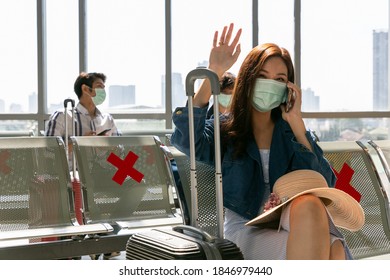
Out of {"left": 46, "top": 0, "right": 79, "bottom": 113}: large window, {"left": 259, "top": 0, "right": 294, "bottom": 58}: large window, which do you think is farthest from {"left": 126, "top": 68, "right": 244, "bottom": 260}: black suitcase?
{"left": 259, "top": 0, "right": 294, "bottom": 58}: large window

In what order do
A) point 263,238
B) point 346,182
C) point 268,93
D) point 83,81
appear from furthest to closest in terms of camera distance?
point 83,81
point 346,182
point 268,93
point 263,238

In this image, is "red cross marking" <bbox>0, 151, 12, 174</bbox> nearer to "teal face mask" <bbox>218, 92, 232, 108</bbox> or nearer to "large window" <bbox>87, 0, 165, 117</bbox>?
"teal face mask" <bbox>218, 92, 232, 108</bbox>

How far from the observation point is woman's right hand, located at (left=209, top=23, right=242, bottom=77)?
2.47 meters

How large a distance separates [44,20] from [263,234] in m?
5.89

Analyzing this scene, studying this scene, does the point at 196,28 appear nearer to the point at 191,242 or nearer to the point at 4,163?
the point at 4,163

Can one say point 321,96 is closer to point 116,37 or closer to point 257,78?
point 116,37

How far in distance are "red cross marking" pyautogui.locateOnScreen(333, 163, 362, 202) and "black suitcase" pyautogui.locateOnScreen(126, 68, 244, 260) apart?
3.50 ft

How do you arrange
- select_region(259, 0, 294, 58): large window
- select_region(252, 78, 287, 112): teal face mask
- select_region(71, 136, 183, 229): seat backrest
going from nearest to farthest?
select_region(252, 78, 287, 112): teal face mask, select_region(71, 136, 183, 229): seat backrest, select_region(259, 0, 294, 58): large window

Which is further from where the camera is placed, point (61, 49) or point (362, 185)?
point (61, 49)

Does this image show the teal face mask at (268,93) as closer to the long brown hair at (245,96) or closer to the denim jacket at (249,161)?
the long brown hair at (245,96)

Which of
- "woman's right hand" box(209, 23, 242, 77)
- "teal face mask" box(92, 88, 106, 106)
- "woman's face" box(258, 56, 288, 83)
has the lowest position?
"teal face mask" box(92, 88, 106, 106)

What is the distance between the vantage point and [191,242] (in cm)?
200

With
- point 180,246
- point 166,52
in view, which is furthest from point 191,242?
point 166,52

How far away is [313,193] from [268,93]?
1.45 feet
